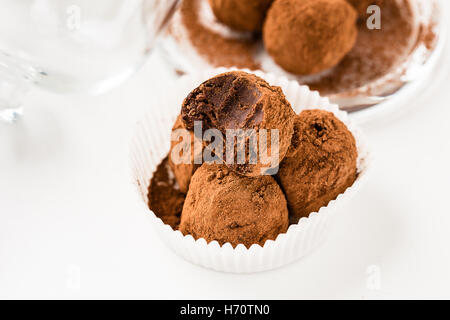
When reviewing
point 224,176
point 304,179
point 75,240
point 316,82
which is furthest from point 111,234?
point 316,82

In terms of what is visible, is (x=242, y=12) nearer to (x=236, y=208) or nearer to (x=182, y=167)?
(x=182, y=167)

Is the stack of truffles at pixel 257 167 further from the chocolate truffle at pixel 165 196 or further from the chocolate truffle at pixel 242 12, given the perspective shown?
the chocolate truffle at pixel 242 12

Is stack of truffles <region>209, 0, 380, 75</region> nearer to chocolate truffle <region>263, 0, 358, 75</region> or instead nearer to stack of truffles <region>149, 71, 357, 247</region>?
chocolate truffle <region>263, 0, 358, 75</region>

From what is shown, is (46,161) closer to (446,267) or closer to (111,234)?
(111,234)

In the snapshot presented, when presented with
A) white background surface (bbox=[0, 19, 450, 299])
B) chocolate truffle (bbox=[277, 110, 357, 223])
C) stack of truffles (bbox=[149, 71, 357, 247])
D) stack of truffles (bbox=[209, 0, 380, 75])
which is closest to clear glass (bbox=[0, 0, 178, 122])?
white background surface (bbox=[0, 19, 450, 299])

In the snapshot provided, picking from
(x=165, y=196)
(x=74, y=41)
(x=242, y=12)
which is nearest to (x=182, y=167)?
(x=165, y=196)

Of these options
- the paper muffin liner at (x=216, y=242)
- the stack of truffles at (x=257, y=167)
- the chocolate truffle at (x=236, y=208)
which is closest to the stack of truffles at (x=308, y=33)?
the paper muffin liner at (x=216, y=242)
